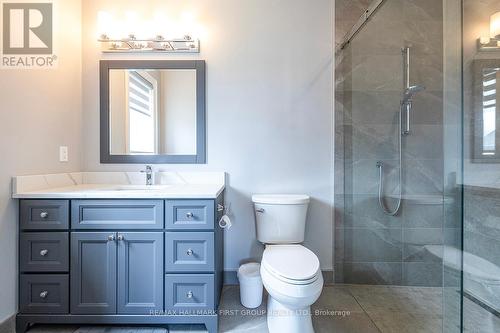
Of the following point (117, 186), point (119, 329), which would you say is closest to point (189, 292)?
point (119, 329)

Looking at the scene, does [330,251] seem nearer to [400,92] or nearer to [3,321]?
Result: [400,92]

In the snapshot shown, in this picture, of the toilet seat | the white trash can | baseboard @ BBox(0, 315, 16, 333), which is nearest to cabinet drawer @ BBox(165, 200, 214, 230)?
the toilet seat

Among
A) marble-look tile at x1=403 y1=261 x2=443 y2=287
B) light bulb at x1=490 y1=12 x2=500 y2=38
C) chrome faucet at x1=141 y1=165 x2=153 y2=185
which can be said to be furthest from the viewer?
chrome faucet at x1=141 y1=165 x2=153 y2=185

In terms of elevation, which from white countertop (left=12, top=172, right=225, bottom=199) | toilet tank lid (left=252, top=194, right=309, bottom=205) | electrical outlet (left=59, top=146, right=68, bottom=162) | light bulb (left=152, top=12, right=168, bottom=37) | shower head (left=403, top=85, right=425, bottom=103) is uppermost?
light bulb (left=152, top=12, right=168, bottom=37)

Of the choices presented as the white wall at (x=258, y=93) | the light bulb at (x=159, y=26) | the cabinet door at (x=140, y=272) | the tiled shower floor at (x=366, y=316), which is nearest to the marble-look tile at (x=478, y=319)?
the tiled shower floor at (x=366, y=316)

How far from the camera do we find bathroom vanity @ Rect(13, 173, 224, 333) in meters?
1.48

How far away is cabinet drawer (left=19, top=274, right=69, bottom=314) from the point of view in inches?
58.2

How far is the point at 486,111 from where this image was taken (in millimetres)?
1404

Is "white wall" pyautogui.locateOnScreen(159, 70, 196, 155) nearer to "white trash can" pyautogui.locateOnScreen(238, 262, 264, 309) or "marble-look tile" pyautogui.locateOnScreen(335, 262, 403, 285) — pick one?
"white trash can" pyautogui.locateOnScreen(238, 262, 264, 309)

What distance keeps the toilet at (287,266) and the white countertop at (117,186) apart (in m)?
0.43

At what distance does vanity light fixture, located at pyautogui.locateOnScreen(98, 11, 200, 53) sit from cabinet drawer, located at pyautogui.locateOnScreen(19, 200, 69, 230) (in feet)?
4.19

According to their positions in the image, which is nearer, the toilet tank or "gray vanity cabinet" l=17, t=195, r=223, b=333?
"gray vanity cabinet" l=17, t=195, r=223, b=333

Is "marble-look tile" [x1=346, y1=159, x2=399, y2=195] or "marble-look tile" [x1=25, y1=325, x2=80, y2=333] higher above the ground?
"marble-look tile" [x1=346, y1=159, x2=399, y2=195]

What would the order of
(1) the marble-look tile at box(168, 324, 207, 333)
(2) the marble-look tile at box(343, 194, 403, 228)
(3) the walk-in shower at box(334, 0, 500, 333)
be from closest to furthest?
1. (3) the walk-in shower at box(334, 0, 500, 333)
2. (1) the marble-look tile at box(168, 324, 207, 333)
3. (2) the marble-look tile at box(343, 194, 403, 228)
